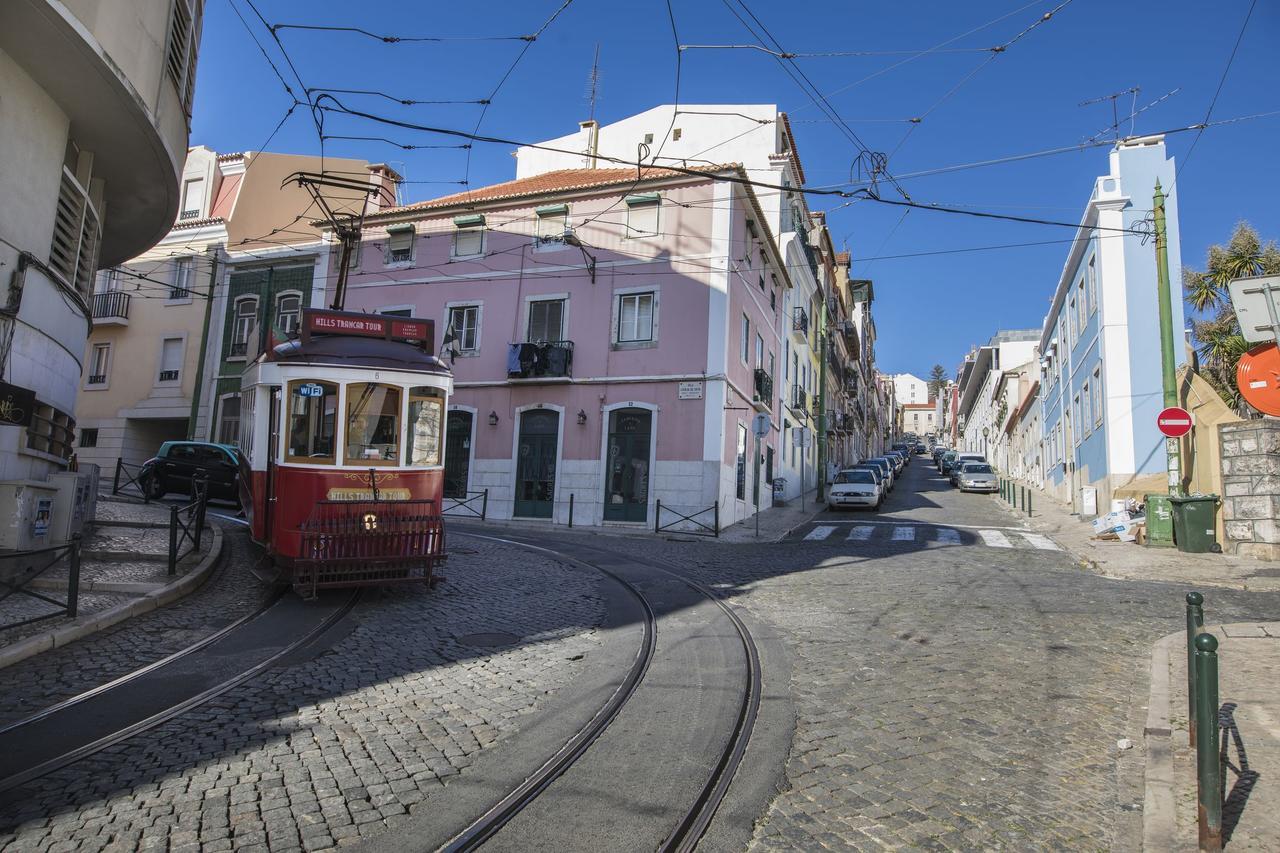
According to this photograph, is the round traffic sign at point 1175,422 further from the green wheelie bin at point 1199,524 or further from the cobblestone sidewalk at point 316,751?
the cobblestone sidewalk at point 316,751

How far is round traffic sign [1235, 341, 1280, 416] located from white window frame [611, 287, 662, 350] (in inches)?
593

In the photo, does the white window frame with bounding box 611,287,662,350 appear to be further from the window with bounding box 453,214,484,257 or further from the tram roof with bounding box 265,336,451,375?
the tram roof with bounding box 265,336,451,375

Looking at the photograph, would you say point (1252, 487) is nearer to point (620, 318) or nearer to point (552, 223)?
point (620, 318)

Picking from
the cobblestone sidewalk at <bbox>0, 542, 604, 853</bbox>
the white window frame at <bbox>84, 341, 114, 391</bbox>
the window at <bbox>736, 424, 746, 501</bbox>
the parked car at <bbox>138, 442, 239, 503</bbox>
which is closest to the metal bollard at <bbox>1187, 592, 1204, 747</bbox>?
the cobblestone sidewalk at <bbox>0, 542, 604, 853</bbox>

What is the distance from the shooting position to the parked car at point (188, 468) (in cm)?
1873

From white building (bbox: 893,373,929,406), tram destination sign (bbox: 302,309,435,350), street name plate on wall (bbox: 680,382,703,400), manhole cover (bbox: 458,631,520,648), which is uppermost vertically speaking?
white building (bbox: 893,373,929,406)

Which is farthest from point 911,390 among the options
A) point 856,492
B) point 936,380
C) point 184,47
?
point 184,47

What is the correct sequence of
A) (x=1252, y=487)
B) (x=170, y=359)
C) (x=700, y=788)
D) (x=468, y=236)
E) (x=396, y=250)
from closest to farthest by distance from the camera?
(x=700, y=788) < (x=1252, y=487) < (x=468, y=236) < (x=396, y=250) < (x=170, y=359)

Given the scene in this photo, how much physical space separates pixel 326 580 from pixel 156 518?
8.02 metres

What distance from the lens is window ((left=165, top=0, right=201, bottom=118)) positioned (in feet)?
33.8

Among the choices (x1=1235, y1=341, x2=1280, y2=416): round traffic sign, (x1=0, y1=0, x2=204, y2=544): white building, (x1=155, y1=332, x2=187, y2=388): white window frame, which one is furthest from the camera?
(x1=155, y1=332, x2=187, y2=388): white window frame

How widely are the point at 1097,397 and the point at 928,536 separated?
334 inches

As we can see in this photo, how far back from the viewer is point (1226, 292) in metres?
18.5

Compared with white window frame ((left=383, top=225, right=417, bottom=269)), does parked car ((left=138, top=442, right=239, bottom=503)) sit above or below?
below
